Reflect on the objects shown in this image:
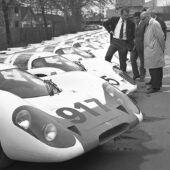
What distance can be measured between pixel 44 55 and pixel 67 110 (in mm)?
4518

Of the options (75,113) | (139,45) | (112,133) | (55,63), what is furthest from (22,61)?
(112,133)

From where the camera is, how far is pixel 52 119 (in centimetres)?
425

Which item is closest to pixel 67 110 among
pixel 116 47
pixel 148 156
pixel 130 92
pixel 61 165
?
pixel 61 165

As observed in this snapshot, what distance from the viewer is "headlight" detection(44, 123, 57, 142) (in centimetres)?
406

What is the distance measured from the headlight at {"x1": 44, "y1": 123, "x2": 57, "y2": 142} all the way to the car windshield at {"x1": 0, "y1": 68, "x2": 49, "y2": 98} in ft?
2.68

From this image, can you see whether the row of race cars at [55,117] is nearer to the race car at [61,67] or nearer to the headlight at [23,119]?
the headlight at [23,119]

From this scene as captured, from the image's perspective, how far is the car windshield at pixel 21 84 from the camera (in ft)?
16.2

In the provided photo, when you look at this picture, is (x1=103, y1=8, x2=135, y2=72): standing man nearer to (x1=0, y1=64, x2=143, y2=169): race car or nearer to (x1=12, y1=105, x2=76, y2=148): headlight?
(x1=0, y1=64, x2=143, y2=169): race car

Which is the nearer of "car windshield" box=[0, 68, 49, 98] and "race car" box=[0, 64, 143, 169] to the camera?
"race car" box=[0, 64, 143, 169]

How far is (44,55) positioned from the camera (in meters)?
8.95

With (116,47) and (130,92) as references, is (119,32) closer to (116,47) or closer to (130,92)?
(116,47)

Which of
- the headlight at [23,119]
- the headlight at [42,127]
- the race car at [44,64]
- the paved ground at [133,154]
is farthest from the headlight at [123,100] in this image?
the race car at [44,64]

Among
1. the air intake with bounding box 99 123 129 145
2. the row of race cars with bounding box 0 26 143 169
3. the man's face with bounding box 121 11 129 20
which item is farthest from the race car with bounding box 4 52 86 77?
the air intake with bounding box 99 123 129 145

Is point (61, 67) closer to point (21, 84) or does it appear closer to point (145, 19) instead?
point (145, 19)
